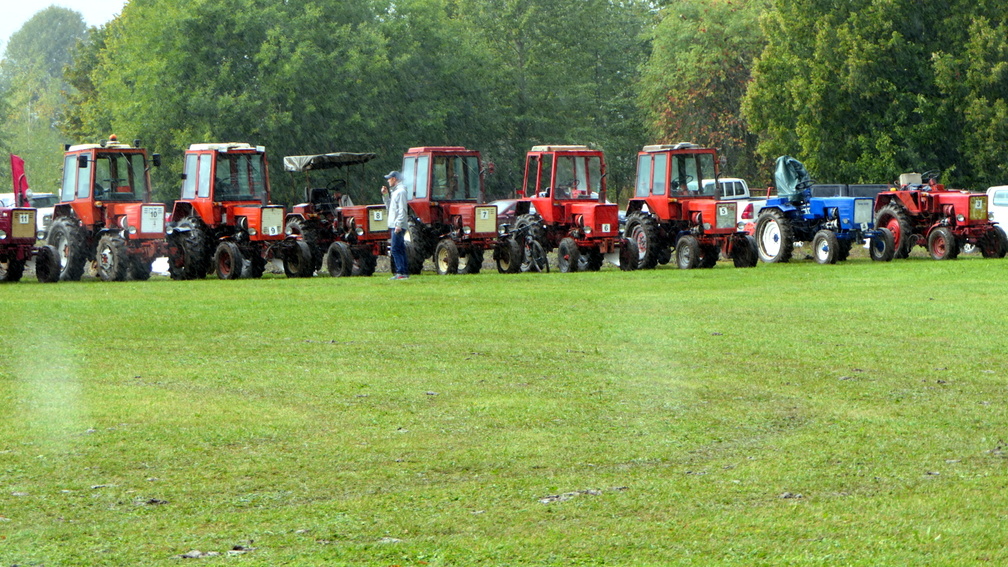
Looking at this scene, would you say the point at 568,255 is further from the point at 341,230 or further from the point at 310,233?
the point at 310,233

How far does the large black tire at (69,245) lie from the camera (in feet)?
90.4

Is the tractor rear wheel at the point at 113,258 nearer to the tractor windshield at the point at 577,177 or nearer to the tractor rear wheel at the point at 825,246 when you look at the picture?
the tractor windshield at the point at 577,177

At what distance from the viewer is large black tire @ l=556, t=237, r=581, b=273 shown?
27484 mm

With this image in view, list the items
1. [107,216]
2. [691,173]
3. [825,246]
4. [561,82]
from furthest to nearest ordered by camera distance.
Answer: [561,82], [825,246], [691,173], [107,216]

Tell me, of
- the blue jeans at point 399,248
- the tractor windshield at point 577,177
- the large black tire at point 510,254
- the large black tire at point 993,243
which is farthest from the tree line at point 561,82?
the blue jeans at point 399,248

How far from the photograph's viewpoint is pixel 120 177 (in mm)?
28531

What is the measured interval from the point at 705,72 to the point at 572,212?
35.9 metres

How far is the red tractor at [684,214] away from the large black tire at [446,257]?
12.2 feet

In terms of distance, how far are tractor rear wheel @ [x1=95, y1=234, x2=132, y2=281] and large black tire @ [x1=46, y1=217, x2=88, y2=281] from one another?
646 millimetres

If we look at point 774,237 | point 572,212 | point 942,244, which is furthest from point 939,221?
point 572,212

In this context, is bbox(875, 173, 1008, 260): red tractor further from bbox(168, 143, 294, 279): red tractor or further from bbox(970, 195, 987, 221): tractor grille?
bbox(168, 143, 294, 279): red tractor

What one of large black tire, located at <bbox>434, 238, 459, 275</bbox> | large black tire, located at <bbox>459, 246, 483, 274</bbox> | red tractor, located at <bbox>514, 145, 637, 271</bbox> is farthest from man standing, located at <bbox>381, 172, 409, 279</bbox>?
red tractor, located at <bbox>514, 145, 637, 271</bbox>

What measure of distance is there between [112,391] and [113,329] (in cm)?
525

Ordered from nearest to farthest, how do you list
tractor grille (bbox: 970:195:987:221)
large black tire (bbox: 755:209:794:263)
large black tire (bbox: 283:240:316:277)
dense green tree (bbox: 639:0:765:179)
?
large black tire (bbox: 283:240:316:277)
large black tire (bbox: 755:209:794:263)
tractor grille (bbox: 970:195:987:221)
dense green tree (bbox: 639:0:765:179)
